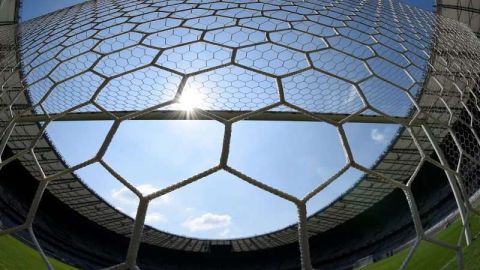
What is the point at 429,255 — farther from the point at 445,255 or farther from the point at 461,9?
the point at 461,9

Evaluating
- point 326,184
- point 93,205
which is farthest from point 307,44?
point 93,205

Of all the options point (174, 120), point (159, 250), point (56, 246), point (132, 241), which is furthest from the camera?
point (159, 250)

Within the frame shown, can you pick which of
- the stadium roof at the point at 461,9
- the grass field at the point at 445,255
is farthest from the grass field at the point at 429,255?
the stadium roof at the point at 461,9

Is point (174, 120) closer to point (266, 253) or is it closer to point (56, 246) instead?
point (56, 246)

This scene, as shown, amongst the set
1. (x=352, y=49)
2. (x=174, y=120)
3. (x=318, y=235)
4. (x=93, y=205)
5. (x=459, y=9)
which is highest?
(x=352, y=49)

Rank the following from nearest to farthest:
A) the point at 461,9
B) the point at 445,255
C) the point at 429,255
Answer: the point at 445,255
the point at 429,255
the point at 461,9

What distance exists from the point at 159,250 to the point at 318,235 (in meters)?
10.2

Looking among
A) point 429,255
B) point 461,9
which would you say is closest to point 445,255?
point 429,255

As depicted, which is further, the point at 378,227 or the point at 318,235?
the point at 318,235

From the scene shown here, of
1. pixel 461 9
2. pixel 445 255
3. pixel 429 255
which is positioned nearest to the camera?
pixel 445 255

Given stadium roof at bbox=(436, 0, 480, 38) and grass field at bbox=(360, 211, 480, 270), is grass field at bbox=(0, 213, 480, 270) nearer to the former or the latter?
grass field at bbox=(360, 211, 480, 270)

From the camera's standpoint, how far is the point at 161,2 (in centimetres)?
431

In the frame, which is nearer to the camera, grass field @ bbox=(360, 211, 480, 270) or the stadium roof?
grass field @ bbox=(360, 211, 480, 270)

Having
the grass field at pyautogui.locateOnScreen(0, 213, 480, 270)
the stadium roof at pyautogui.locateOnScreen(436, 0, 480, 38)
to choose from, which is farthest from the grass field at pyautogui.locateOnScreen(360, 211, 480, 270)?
the stadium roof at pyautogui.locateOnScreen(436, 0, 480, 38)
